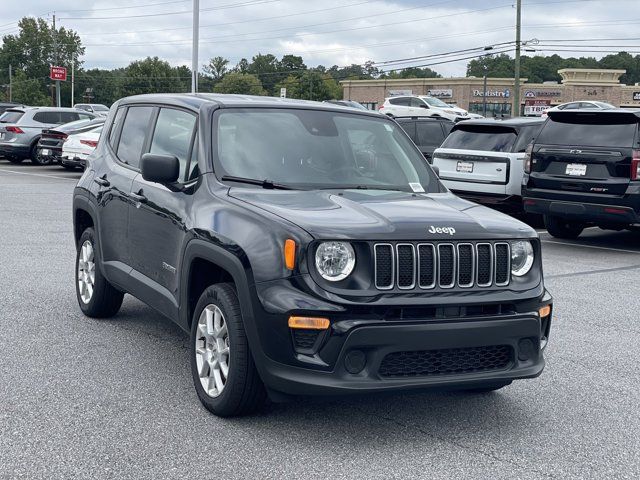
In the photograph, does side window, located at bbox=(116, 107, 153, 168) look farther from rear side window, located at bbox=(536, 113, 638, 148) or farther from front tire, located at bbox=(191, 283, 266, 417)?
rear side window, located at bbox=(536, 113, 638, 148)

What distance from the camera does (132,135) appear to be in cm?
675

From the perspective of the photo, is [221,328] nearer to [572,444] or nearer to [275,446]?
[275,446]

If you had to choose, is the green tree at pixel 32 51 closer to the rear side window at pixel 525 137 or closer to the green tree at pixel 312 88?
the green tree at pixel 312 88

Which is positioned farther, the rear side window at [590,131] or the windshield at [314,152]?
the rear side window at [590,131]

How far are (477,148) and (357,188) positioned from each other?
929cm

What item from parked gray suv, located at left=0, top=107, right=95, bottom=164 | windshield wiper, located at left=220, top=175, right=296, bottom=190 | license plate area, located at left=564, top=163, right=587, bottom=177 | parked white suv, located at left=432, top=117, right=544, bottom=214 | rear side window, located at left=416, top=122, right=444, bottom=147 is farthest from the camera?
parked gray suv, located at left=0, top=107, right=95, bottom=164

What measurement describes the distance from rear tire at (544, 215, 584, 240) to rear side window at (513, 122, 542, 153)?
1.36 meters

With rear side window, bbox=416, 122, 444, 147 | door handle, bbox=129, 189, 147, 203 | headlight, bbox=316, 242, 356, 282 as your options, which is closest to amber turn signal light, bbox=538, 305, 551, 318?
headlight, bbox=316, 242, 356, 282

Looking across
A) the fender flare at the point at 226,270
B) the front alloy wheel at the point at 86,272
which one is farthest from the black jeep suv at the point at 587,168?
the fender flare at the point at 226,270

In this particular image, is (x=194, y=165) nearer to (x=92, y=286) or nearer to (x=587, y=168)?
(x=92, y=286)

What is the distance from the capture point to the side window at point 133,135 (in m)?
6.52

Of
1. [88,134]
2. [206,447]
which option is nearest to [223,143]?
[206,447]

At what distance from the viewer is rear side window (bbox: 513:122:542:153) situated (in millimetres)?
14219

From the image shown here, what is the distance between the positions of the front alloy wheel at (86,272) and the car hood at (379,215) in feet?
7.75
